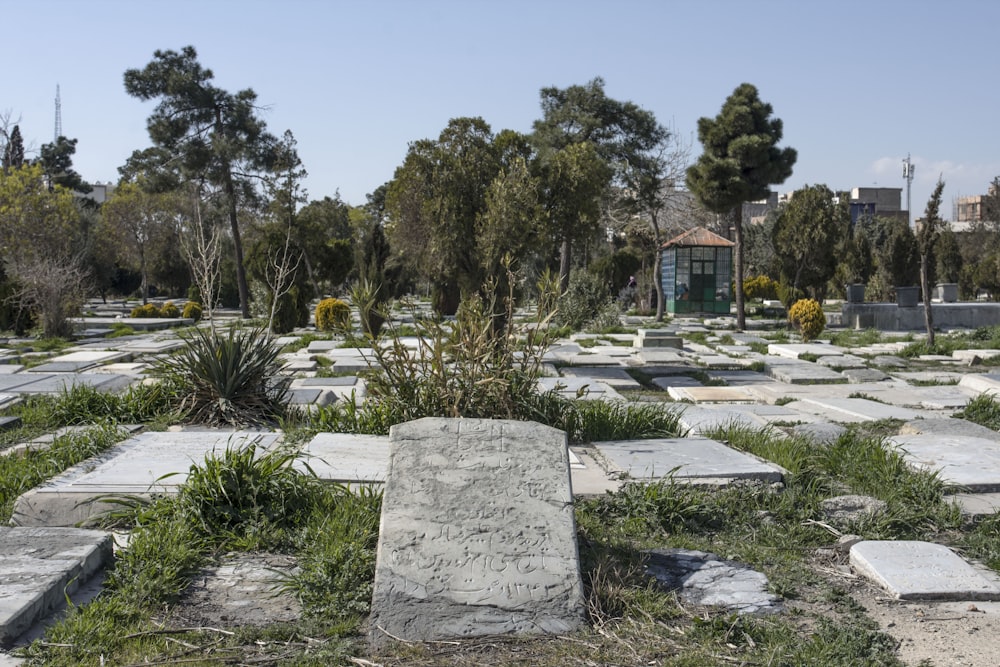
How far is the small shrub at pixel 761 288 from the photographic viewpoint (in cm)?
3048

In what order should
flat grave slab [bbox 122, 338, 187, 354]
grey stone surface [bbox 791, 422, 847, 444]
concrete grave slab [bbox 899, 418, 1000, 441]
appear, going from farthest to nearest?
flat grave slab [bbox 122, 338, 187, 354] < concrete grave slab [bbox 899, 418, 1000, 441] < grey stone surface [bbox 791, 422, 847, 444]

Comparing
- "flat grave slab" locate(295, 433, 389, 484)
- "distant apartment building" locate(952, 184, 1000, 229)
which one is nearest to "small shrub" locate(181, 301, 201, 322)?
"flat grave slab" locate(295, 433, 389, 484)

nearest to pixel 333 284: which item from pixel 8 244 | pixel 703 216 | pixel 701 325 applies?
pixel 8 244

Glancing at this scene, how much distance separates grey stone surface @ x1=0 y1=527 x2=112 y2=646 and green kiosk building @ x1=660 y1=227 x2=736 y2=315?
22433mm

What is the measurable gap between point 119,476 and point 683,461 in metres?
3.10

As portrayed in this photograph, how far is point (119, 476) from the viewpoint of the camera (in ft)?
14.3

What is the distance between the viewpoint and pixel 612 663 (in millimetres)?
2711

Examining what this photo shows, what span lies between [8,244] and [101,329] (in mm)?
8625

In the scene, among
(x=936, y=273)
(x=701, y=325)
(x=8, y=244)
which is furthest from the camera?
(x=936, y=273)

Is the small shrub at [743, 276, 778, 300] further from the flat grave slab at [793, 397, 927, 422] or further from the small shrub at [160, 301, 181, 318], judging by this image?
the flat grave slab at [793, 397, 927, 422]

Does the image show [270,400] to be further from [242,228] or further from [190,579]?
[242,228]

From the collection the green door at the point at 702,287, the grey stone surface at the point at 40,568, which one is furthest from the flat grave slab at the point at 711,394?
the green door at the point at 702,287

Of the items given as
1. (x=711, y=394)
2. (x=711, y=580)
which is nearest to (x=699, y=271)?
(x=711, y=394)

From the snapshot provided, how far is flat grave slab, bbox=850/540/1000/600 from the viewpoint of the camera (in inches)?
130
